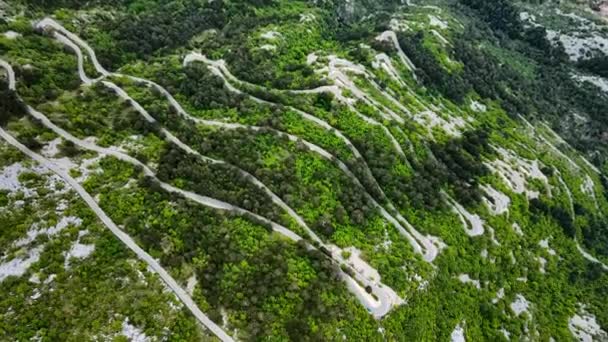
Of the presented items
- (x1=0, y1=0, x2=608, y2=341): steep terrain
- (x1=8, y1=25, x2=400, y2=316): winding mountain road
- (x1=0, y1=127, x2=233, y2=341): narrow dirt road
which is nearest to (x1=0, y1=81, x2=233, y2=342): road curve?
(x1=0, y1=127, x2=233, y2=341): narrow dirt road

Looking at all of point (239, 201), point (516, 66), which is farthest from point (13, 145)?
point (516, 66)

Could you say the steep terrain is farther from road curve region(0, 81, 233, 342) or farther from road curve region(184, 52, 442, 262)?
road curve region(184, 52, 442, 262)

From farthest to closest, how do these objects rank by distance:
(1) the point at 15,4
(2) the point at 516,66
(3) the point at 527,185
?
1. (2) the point at 516,66
2. (3) the point at 527,185
3. (1) the point at 15,4

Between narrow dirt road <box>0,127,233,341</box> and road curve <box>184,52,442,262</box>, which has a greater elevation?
narrow dirt road <box>0,127,233,341</box>

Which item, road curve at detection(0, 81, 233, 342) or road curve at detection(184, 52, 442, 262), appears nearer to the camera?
road curve at detection(0, 81, 233, 342)

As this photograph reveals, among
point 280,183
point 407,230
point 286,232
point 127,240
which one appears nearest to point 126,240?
point 127,240

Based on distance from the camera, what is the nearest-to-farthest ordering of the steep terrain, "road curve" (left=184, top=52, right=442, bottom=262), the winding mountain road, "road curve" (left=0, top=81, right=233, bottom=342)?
"road curve" (left=0, top=81, right=233, bottom=342)
the steep terrain
the winding mountain road
"road curve" (left=184, top=52, right=442, bottom=262)

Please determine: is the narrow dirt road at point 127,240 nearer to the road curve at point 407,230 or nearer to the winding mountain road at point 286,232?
the winding mountain road at point 286,232

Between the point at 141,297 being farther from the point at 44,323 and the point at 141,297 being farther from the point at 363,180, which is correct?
the point at 363,180

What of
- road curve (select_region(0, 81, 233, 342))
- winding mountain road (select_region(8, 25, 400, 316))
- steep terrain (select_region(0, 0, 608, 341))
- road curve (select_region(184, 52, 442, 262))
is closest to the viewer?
road curve (select_region(0, 81, 233, 342))
